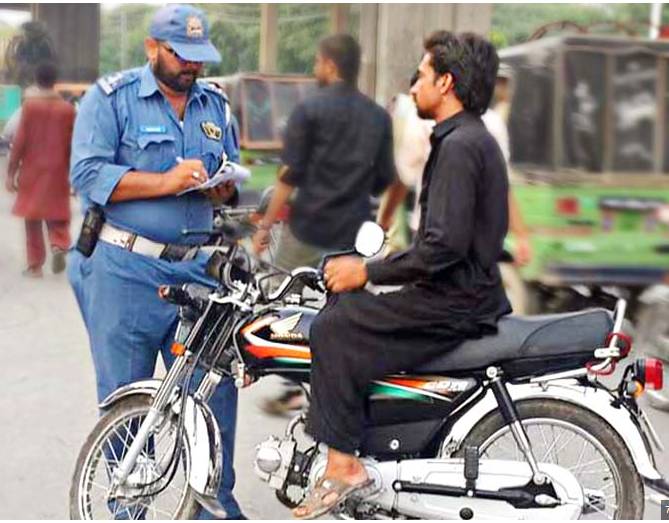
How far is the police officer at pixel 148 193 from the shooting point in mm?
3664

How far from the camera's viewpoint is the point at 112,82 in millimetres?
3727

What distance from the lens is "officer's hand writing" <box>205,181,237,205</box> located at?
3.81m

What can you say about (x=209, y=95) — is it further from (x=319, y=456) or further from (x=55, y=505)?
(x=55, y=505)

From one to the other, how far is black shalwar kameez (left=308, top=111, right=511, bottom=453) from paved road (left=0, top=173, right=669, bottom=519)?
3.26 feet

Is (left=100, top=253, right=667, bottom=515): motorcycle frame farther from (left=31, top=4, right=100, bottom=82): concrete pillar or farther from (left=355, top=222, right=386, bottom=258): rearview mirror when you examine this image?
(left=31, top=4, right=100, bottom=82): concrete pillar

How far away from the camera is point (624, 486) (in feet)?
11.2

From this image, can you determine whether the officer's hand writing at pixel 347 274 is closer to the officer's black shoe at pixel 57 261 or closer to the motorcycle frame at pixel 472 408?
the motorcycle frame at pixel 472 408

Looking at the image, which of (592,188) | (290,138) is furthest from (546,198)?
(290,138)

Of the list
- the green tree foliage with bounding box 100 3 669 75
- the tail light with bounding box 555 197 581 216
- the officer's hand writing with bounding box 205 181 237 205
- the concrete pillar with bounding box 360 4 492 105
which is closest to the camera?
the officer's hand writing with bounding box 205 181 237 205

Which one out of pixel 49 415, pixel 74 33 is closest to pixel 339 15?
pixel 74 33

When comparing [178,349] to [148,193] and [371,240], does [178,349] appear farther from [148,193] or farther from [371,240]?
[371,240]

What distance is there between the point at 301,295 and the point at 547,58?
429 cm

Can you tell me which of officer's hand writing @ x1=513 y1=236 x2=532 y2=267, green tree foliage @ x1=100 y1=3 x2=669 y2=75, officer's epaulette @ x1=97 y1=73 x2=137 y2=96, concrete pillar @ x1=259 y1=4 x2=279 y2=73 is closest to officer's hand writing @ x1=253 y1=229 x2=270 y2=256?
officer's epaulette @ x1=97 y1=73 x2=137 y2=96

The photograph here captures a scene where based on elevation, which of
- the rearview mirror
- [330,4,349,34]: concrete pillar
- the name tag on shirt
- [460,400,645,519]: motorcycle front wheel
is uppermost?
[330,4,349,34]: concrete pillar
